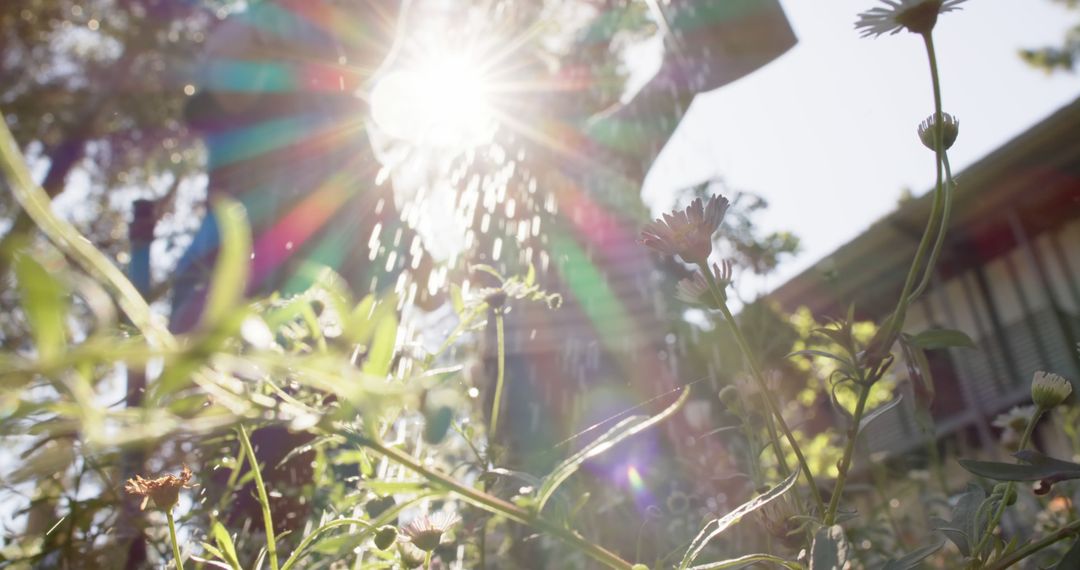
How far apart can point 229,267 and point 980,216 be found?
781 centimetres

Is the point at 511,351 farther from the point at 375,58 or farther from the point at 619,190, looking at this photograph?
the point at 619,190

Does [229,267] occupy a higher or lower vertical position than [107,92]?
Answer: lower

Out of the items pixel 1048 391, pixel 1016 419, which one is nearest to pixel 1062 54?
pixel 1016 419

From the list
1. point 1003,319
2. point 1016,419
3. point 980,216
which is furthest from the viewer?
point 1003,319

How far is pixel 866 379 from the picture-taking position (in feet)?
1.13

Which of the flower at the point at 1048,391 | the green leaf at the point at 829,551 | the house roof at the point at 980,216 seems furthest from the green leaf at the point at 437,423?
the house roof at the point at 980,216

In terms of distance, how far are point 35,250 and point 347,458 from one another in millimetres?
377

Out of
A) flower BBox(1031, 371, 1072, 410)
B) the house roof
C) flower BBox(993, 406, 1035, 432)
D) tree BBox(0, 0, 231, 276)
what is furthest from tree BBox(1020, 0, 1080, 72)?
flower BBox(1031, 371, 1072, 410)

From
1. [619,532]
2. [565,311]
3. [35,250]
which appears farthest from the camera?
[565,311]

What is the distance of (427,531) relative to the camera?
41cm

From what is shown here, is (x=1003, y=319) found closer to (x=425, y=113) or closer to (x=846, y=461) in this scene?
(x=425, y=113)

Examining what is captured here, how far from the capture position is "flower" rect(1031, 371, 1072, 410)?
45cm

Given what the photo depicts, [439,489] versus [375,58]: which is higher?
[375,58]

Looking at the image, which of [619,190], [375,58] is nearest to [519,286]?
[375,58]
